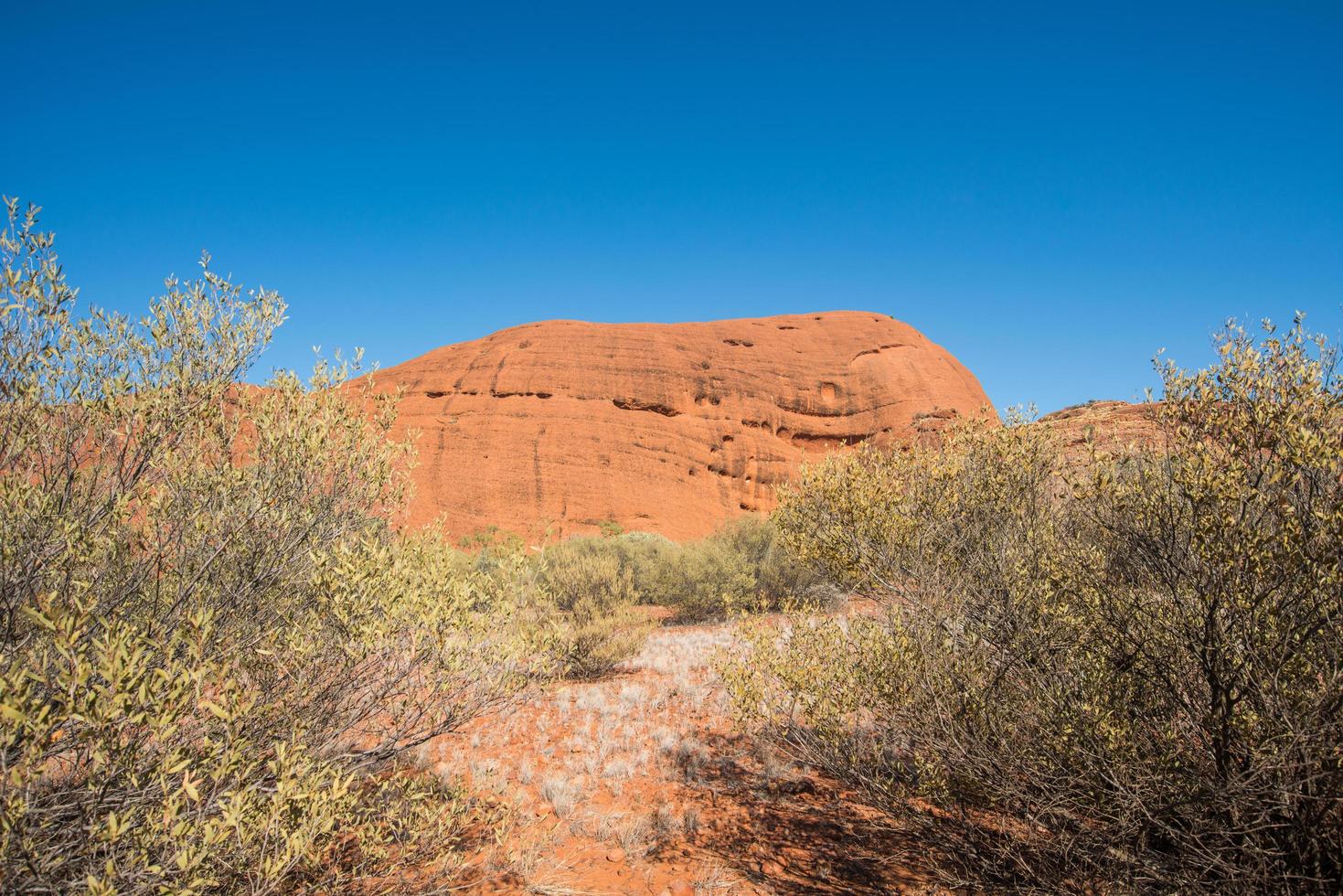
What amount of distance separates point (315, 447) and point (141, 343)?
116cm

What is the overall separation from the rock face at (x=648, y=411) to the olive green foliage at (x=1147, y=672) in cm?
2728

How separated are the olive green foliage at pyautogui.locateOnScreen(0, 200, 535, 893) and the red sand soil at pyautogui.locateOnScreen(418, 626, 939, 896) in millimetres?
864

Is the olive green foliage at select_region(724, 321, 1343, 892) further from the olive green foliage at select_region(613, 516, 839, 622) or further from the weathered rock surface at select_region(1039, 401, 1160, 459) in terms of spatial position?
the olive green foliage at select_region(613, 516, 839, 622)

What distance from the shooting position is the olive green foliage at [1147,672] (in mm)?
2680

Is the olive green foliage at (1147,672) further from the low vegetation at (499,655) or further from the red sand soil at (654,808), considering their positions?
the red sand soil at (654,808)

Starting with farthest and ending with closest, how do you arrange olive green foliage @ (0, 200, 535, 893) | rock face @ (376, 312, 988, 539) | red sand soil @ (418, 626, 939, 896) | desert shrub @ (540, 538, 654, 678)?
1. rock face @ (376, 312, 988, 539)
2. desert shrub @ (540, 538, 654, 678)
3. red sand soil @ (418, 626, 939, 896)
4. olive green foliage @ (0, 200, 535, 893)

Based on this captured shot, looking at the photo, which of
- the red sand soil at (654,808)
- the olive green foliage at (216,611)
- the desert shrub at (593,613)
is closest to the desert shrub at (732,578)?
the desert shrub at (593,613)

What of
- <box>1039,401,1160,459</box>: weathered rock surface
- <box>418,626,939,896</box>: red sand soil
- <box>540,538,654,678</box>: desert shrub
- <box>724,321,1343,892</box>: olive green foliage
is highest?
<box>1039,401,1160,459</box>: weathered rock surface

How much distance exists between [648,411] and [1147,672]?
34.1m

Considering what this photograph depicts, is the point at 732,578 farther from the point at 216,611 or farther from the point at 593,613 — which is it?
the point at 216,611

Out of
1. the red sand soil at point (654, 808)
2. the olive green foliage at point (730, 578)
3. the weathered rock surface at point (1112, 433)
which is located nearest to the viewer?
the weathered rock surface at point (1112, 433)

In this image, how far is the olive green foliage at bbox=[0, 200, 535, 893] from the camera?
236 cm

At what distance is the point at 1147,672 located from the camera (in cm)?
338

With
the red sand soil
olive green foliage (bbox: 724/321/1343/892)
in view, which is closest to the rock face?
the red sand soil
